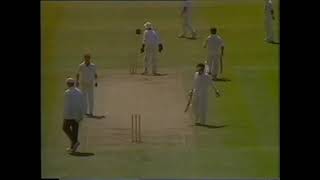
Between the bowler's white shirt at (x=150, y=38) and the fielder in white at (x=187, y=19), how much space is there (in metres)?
0.29

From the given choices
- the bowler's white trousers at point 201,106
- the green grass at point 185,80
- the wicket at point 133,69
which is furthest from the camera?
the wicket at point 133,69

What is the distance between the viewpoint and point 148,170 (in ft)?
44.7

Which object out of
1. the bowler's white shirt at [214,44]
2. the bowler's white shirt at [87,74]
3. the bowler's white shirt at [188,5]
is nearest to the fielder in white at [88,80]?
the bowler's white shirt at [87,74]

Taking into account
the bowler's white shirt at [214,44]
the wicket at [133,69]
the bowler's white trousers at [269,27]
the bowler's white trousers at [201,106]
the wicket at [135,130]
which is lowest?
the wicket at [135,130]

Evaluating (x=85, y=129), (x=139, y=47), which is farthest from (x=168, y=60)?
(x=85, y=129)

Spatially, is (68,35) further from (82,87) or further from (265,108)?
(265,108)

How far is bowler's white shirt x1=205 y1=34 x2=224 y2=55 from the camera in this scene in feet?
45.2

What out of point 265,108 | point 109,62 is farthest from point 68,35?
point 265,108

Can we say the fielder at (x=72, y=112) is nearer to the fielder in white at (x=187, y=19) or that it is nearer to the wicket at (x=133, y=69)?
the wicket at (x=133, y=69)

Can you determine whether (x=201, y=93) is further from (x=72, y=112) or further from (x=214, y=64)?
(x=72, y=112)

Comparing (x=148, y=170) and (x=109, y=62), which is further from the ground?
(x=109, y=62)

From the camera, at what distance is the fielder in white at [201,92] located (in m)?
13.7
